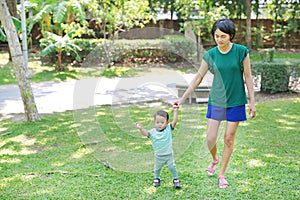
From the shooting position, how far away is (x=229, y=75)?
3.45m

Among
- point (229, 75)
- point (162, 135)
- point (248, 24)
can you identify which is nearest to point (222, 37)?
point (229, 75)

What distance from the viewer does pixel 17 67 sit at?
623 cm

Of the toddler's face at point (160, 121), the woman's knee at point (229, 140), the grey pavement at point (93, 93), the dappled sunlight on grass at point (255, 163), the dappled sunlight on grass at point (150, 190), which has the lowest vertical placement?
the grey pavement at point (93, 93)

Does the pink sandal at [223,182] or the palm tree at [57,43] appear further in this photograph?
the palm tree at [57,43]

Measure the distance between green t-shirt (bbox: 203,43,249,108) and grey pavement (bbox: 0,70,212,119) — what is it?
4.22m

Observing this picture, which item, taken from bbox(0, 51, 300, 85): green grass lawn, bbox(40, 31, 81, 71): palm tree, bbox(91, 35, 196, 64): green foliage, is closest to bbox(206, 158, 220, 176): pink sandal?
bbox(0, 51, 300, 85): green grass lawn

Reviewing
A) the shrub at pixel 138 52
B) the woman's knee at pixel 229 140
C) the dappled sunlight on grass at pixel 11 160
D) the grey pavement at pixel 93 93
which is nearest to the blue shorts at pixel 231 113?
the woman's knee at pixel 229 140

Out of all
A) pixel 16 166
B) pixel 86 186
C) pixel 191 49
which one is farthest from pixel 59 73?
pixel 86 186

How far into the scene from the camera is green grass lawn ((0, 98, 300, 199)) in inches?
143

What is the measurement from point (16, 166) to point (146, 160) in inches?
59.5

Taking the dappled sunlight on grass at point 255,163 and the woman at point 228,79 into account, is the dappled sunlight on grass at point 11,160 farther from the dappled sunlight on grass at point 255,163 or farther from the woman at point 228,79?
the dappled sunlight on grass at point 255,163

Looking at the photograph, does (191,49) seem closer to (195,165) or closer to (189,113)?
(189,113)

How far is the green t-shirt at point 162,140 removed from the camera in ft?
11.3

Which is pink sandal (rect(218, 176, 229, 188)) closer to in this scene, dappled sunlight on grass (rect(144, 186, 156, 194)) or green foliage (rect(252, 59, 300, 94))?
dappled sunlight on grass (rect(144, 186, 156, 194))
